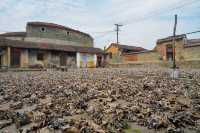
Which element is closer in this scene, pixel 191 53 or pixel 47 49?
pixel 191 53

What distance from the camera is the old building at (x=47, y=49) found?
25684 millimetres

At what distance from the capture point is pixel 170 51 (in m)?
31.8

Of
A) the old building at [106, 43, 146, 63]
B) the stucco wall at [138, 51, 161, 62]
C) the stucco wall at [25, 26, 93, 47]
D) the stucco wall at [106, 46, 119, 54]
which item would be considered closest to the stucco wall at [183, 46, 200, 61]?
the stucco wall at [138, 51, 161, 62]

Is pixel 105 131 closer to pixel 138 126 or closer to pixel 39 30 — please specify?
pixel 138 126

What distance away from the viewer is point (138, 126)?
137 inches

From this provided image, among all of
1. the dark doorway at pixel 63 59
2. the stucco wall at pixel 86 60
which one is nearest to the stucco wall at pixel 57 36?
the dark doorway at pixel 63 59

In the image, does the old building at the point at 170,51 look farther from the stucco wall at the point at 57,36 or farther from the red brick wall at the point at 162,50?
the stucco wall at the point at 57,36

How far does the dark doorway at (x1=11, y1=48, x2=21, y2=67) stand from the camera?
25.5 meters

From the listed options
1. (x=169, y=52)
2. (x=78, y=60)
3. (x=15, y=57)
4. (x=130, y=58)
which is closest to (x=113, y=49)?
(x=130, y=58)

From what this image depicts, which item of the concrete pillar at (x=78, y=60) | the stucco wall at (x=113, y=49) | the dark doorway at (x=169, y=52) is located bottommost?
the concrete pillar at (x=78, y=60)

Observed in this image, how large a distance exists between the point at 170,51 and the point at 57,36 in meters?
17.1

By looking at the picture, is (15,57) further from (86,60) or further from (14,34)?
(14,34)

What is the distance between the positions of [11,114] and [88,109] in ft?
4.86

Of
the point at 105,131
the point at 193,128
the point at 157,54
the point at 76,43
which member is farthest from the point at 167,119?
the point at 76,43
